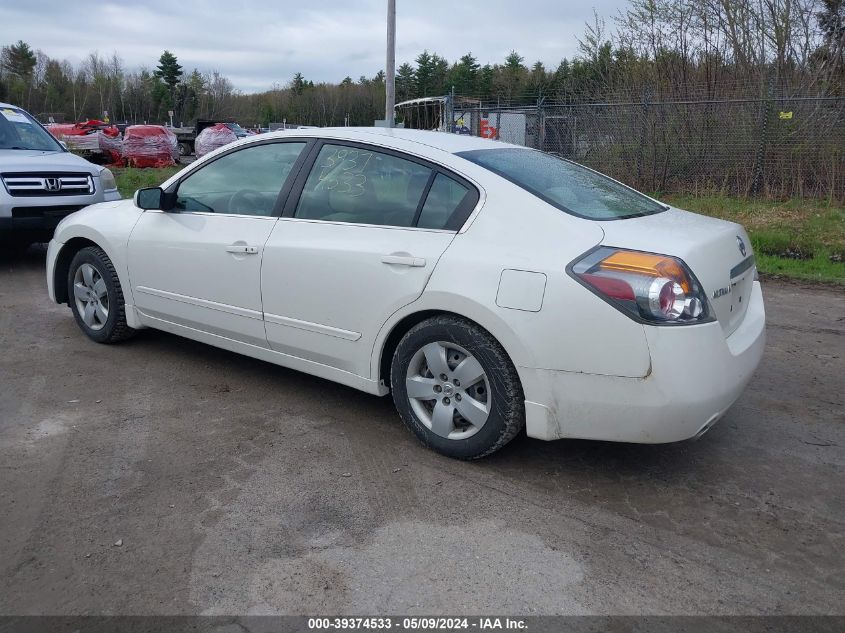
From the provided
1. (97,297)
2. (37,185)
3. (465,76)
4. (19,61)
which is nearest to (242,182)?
(97,297)

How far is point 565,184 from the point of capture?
13.4 feet

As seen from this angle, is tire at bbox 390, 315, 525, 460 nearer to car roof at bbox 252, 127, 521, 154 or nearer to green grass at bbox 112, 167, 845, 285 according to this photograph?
car roof at bbox 252, 127, 521, 154

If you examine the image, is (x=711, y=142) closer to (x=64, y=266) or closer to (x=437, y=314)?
(x=64, y=266)

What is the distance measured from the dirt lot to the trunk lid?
0.83m

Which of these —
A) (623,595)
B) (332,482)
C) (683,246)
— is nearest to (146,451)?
(332,482)

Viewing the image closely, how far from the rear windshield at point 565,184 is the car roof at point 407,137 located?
0.34 feet

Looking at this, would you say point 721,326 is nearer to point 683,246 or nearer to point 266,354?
point 683,246

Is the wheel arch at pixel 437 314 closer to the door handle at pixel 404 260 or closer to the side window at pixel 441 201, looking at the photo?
the door handle at pixel 404 260

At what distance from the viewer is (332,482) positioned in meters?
3.60

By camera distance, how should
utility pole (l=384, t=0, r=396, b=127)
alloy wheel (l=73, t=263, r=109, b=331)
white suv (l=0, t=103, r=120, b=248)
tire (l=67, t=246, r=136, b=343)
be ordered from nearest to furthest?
tire (l=67, t=246, r=136, b=343) < alloy wheel (l=73, t=263, r=109, b=331) < white suv (l=0, t=103, r=120, b=248) < utility pole (l=384, t=0, r=396, b=127)

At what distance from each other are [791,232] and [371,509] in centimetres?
899

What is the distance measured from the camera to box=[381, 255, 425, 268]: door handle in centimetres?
375

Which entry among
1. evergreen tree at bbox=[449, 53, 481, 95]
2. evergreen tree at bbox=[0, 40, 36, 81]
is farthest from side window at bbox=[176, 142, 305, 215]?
evergreen tree at bbox=[0, 40, 36, 81]

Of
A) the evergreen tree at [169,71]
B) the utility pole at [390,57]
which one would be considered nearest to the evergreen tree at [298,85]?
the evergreen tree at [169,71]
